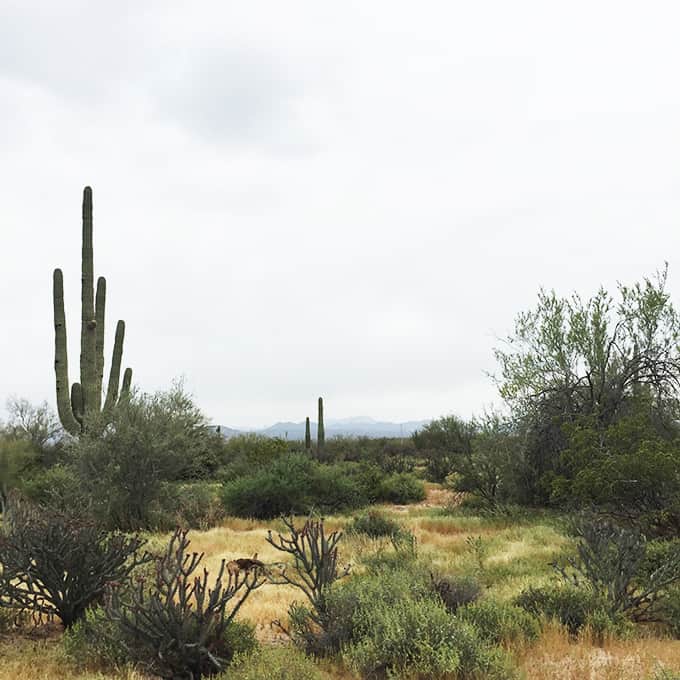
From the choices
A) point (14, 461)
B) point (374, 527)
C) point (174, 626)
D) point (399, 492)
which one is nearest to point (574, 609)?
point (174, 626)

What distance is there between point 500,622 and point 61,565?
15.4ft

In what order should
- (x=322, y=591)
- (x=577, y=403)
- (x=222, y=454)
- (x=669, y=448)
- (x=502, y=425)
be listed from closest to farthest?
(x=322, y=591) → (x=669, y=448) → (x=577, y=403) → (x=502, y=425) → (x=222, y=454)

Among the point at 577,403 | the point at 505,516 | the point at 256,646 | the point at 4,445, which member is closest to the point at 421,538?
the point at 505,516

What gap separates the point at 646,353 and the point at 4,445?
2201 cm

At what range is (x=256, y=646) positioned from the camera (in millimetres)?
6133

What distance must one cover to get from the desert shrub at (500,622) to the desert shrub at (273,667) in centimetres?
186

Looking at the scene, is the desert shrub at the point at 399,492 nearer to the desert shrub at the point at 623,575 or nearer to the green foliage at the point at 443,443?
the green foliage at the point at 443,443

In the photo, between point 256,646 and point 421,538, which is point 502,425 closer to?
point 421,538

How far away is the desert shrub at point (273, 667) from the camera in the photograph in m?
4.96

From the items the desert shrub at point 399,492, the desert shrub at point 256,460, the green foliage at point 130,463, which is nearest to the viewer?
the green foliage at point 130,463

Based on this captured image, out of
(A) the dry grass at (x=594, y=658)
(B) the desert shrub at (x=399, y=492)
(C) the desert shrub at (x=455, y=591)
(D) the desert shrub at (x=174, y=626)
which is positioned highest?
(D) the desert shrub at (x=174, y=626)

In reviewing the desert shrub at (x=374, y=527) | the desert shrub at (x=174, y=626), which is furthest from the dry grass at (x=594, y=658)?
the desert shrub at (x=374, y=527)

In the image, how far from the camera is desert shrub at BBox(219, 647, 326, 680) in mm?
A: 4957

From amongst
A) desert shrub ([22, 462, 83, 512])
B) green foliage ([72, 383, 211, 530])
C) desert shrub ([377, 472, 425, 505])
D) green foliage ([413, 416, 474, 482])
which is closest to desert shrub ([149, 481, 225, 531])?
green foliage ([72, 383, 211, 530])
